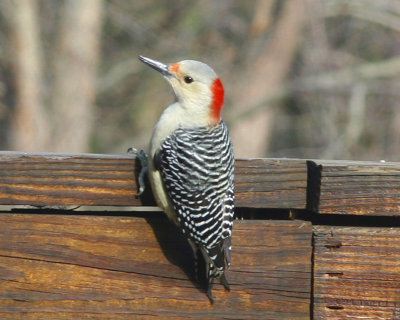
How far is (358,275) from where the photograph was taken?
287 cm

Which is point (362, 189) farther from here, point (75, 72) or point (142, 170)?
point (75, 72)

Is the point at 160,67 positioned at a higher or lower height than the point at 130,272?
higher

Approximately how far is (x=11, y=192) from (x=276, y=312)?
1.04 m

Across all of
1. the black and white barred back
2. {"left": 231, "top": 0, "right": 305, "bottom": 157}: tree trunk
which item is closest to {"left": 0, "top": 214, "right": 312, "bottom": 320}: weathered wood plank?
the black and white barred back

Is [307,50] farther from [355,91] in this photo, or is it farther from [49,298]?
[49,298]

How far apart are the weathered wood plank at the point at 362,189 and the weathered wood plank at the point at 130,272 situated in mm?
160

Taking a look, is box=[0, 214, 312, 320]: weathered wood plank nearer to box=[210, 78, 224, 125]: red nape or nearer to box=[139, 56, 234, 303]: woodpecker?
box=[139, 56, 234, 303]: woodpecker

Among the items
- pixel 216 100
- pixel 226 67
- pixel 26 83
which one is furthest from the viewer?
pixel 226 67

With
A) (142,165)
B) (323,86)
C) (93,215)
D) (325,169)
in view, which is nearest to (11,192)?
(93,215)

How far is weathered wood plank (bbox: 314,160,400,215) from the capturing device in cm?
288

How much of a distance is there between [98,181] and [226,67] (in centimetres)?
1023

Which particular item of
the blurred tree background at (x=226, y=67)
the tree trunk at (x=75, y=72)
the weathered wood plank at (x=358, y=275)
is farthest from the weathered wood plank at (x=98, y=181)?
the tree trunk at (x=75, y=72)

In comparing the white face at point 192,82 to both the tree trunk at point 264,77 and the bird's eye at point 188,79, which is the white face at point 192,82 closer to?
the bird's eye at point 188,79

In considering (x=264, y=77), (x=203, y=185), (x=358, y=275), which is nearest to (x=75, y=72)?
(x=264, y=77)
